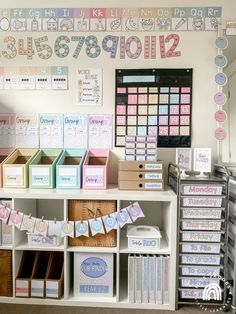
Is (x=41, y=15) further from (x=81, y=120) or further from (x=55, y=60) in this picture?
(x=81, y=120)

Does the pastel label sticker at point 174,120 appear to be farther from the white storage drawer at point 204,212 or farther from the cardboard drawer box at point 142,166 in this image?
the white storage drawer at point 204,212

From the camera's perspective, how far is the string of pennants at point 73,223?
203 centimetres

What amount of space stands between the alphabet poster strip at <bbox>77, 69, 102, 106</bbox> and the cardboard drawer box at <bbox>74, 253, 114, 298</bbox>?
46.9 inches

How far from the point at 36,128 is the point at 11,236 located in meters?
0.88

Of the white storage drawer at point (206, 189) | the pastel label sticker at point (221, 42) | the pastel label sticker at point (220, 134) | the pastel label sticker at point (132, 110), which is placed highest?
the pastel label sticker at point (221, 42)

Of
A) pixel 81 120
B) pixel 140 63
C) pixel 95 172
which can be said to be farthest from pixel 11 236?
pixel 140 63

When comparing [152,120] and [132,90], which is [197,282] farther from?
[132,90]

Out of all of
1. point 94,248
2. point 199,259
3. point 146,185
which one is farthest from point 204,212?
point 94,248

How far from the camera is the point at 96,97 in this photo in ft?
8.02

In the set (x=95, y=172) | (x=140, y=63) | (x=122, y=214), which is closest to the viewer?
(x=122, y=214)

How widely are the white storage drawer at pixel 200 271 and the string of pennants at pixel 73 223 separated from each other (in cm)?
48

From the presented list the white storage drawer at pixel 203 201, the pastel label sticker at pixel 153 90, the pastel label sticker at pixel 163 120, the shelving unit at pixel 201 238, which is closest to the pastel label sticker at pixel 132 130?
the pastel label sticker at pixel 163 120

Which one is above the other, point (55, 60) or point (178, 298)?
point (55, 60)

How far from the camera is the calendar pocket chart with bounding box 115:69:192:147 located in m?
2.40
